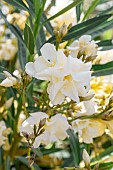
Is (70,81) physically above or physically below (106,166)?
above

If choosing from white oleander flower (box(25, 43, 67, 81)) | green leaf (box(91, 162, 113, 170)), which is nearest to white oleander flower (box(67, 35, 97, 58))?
white oleander flower (box(25, 43, 67, 81))

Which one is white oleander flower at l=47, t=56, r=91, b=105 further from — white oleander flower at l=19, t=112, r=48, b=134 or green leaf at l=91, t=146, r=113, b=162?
green leaf at l=91, t=146, r=113, b=162

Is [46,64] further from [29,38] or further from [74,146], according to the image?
[74,146]

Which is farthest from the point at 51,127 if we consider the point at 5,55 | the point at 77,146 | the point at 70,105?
the point at 5,55

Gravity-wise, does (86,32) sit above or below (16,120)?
above

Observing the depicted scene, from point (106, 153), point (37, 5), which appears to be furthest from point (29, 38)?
point (106, 153)

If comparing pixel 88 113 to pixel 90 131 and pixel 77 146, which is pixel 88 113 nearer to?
pixel 90 131
